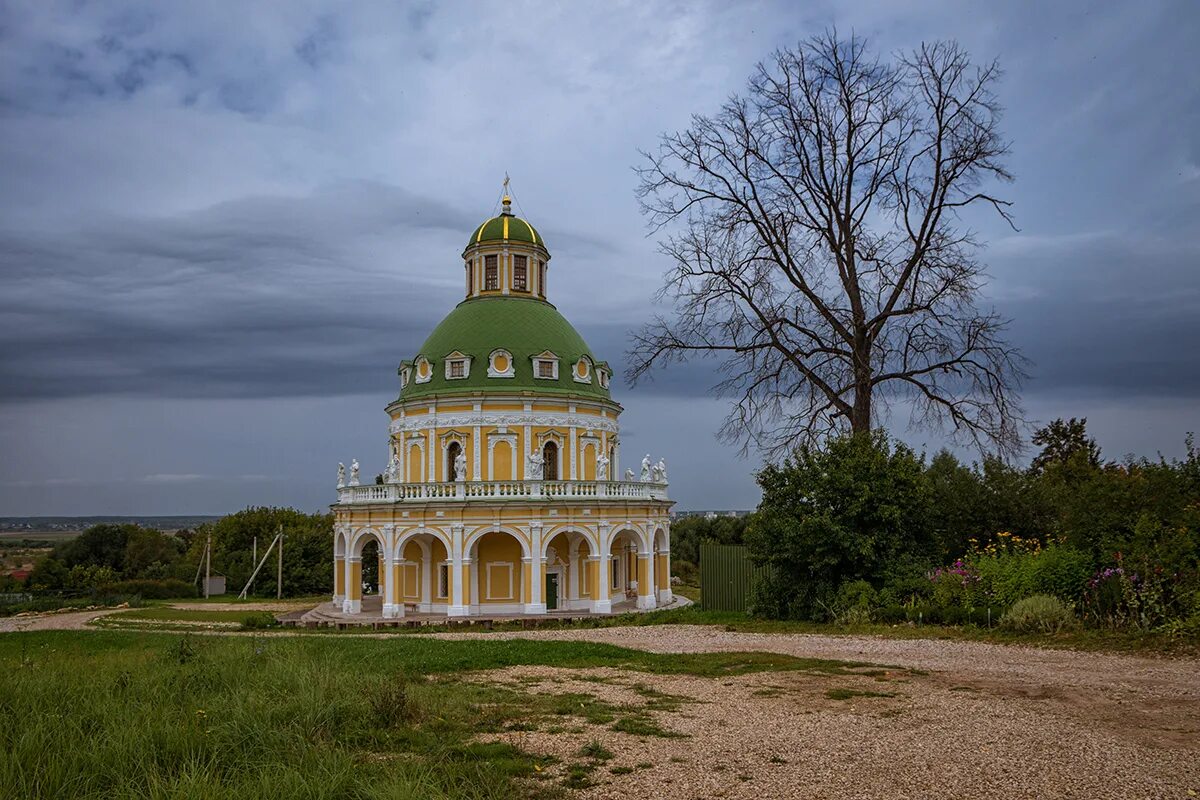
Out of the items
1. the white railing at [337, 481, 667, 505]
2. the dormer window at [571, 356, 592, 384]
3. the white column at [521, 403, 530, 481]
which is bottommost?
the white railing at [337, 481, 667, 505]

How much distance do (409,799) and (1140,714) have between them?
7121 mm

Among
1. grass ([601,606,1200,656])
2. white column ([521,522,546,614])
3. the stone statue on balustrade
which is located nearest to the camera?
grass ([601,606,1200,656])

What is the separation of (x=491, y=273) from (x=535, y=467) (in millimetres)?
11277

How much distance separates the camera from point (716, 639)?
17234 millimetres

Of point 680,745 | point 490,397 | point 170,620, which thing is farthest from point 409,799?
point 490,397

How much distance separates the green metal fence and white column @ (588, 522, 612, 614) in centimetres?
671

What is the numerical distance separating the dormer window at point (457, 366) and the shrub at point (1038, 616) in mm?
26485

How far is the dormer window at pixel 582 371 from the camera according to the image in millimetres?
39500

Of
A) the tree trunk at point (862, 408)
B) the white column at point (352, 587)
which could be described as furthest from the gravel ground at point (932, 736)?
the white column at point (352, 587)

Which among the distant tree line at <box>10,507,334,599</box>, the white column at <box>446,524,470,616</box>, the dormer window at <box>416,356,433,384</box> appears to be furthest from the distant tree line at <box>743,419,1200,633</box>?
the distant tree line at <box>10,507,334,599</box>

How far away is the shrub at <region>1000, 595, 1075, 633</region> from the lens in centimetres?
1468

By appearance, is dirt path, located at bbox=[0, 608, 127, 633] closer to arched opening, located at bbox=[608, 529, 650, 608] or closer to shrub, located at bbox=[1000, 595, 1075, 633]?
arched opening, located at bbox=[608, 529, 650, 608]

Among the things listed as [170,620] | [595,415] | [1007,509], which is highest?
[595,415]

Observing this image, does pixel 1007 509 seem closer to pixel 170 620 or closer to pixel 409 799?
pixel 409 799
